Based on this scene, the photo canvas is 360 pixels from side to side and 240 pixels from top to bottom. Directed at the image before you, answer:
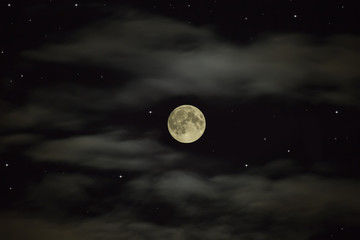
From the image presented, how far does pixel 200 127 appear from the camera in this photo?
1530 cm

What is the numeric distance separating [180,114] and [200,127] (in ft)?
2.81

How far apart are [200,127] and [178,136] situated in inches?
35.5

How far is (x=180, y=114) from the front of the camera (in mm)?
15352

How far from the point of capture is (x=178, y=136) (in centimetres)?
1498

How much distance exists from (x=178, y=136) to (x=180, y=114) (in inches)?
33.9
